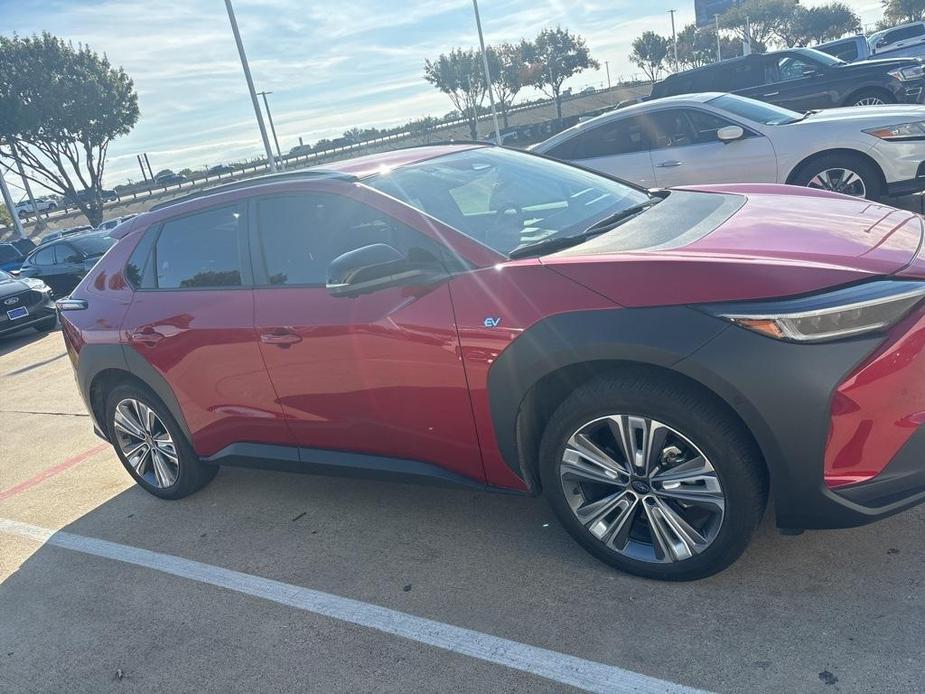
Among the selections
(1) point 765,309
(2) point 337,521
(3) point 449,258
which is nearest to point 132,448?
(2) point 337,521

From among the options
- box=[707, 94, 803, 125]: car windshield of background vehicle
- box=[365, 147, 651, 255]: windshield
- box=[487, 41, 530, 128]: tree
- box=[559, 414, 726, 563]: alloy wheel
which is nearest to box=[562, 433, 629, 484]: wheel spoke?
box=[559, 414, 726, 563]: alloy wheel

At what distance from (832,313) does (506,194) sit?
5.82 feet

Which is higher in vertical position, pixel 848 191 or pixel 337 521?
pixel 848 191

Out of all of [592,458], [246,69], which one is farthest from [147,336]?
[246,69]

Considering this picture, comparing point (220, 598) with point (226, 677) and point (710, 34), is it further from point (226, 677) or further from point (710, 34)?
point (710, 34)

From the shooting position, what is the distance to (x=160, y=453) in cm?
442

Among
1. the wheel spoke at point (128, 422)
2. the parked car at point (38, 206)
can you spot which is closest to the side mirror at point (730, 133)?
the wheel spoke at point (128, 422)

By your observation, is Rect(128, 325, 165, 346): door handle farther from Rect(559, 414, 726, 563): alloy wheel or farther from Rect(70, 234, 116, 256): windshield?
Rect(70, 234, 116, 256): windshield

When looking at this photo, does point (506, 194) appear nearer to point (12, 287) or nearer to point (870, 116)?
point (870, 116)

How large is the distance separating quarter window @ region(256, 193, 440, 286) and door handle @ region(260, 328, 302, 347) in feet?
0.76

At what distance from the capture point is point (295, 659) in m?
2.82

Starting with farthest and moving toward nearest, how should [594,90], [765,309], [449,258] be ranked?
[594,90]
[449,258]
[765,309]

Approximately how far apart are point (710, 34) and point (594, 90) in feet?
40.1

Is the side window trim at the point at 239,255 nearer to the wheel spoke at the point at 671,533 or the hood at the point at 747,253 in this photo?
the hood at the point at 747,253
